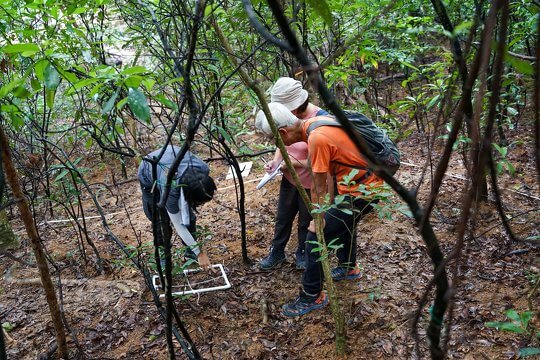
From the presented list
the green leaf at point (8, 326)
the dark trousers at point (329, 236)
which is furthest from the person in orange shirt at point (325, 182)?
the green leaf at point (8, 326)

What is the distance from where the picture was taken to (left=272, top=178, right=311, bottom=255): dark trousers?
374 cm

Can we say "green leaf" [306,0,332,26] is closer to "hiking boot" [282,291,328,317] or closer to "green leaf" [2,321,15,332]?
"hiking boot" [282,291,328,317]

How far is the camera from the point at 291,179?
3488 mm

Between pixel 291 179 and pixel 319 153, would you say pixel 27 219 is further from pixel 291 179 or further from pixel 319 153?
pixel 291 179

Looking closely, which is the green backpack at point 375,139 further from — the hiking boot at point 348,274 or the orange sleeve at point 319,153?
the hiking boot at point 348,274

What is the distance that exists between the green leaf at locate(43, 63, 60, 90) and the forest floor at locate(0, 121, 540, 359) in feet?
4.97

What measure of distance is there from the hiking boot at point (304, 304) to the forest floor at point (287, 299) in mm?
50

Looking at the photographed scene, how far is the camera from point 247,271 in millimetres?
3967

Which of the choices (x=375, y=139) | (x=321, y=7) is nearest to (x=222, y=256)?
(x=375, y=139)

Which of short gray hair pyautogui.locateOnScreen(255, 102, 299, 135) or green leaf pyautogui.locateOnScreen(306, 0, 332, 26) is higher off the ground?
green leaf pyautogui.locateOnScreen(306, 0, 332, 26)

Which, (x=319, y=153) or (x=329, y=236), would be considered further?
(x=329, y=236)

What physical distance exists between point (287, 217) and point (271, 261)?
0.46 metres

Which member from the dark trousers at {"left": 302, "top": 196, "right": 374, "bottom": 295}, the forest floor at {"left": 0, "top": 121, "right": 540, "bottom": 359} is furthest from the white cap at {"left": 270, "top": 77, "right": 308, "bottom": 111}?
the forest floor at {"left": 0, "top": 121, "right": 540, "bottom": 359}

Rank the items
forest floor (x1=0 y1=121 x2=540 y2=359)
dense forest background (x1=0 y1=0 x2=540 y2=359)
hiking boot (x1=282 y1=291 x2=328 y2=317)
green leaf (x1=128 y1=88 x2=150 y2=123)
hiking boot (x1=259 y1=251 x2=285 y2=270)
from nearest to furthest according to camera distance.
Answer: green leaf (x1=128 y1=88 x2=150 y2=123) → dense forest background (x1=0 y1=0 x2=540 y2=359) → forest floor (x1=0 y1=121 x2=540 y2=359) → hiking boot (x1=282 y1=291 x2=328 y2=317) → hiking boot (x1=259 y1=251 x2=285 y2=270)
